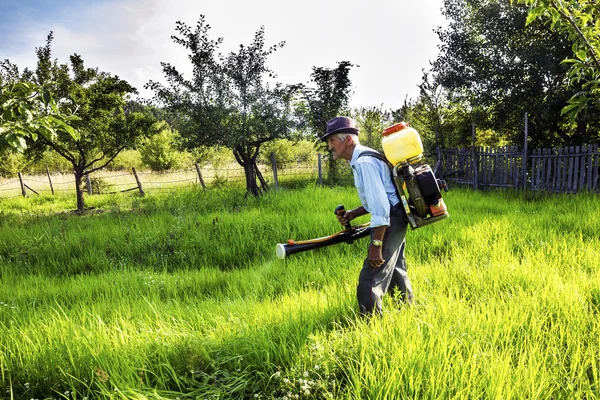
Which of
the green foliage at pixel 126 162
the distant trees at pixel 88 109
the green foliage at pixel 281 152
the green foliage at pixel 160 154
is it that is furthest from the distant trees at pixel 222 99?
the green foliage at pixel 126 162

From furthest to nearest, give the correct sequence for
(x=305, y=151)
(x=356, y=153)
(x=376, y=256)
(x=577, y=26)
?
(x=305, y=151) → (x=577, y=26) → (x=356, y=153) → (x=376, y=256)

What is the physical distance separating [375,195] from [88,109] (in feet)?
41.3

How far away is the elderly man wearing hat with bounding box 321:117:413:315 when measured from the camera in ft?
8.36

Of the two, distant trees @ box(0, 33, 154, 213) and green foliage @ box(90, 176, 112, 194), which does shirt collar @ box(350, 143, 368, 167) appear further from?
green foliage @ box(90, 176, 112, 194)

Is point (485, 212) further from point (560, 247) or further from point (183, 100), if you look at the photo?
point (183, 100)

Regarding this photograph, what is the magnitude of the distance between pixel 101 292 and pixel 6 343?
4.65ft

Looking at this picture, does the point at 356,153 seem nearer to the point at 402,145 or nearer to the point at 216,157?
the point at 402,145

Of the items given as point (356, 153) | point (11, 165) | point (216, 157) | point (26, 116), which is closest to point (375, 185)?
point (356, 153)

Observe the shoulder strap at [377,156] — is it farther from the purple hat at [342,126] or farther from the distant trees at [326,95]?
the distant trees at [326,95]

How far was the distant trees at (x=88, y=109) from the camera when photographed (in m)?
11.7

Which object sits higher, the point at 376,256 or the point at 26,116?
the point at 26,116

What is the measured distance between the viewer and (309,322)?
263cm

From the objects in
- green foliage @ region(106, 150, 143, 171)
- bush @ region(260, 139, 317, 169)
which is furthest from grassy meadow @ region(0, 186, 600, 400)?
green foliage @ region(106, 150, 143, 171)

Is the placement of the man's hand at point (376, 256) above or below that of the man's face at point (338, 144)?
below
